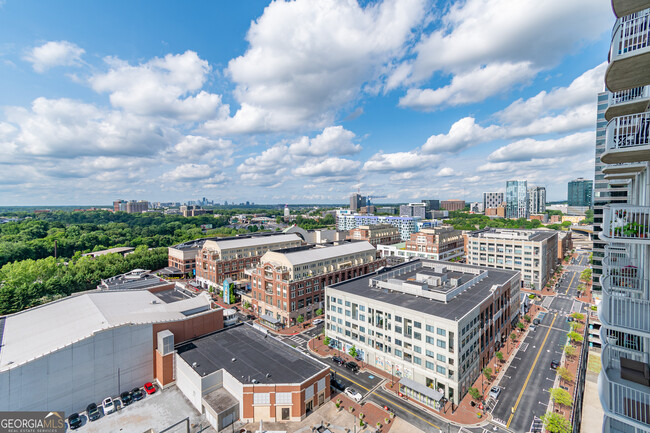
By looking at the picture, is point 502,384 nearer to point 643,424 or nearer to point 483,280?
point 483,280

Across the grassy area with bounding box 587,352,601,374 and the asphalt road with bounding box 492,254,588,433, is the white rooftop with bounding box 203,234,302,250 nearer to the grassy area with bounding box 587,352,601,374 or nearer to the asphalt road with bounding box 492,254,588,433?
the asphalt road with bounding box 492,254,588,433

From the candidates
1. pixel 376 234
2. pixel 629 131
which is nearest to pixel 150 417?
pixel 629 131

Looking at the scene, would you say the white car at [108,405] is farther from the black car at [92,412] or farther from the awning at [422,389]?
the awning at [422,389]

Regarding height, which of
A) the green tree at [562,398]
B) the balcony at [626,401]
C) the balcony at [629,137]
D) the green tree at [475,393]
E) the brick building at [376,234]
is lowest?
the green tree at [475,393]


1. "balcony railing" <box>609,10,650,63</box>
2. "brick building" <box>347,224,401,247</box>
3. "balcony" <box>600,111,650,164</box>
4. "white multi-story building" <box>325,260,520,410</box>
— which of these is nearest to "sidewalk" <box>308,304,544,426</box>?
"white multi-story building" <box>325,260,520,410</box>

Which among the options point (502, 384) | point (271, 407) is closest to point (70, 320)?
point (271, 407)

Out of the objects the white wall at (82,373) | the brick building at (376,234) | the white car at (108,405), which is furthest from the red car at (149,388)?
the brick building at (376,234)

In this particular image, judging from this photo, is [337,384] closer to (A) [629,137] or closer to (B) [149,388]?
(B) [149,388]
